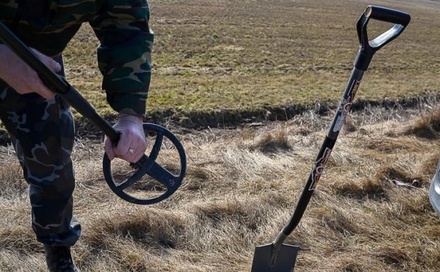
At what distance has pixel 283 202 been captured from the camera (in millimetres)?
3428

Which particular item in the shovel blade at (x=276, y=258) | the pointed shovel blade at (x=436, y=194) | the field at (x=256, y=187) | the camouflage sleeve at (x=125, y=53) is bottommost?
the field at (x=256, y=187)

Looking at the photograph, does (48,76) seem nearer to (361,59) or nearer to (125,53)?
(125,53)

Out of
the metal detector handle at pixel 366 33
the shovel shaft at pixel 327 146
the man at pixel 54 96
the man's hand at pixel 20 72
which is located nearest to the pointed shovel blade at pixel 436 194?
the shovel shaft at pixel 327 146

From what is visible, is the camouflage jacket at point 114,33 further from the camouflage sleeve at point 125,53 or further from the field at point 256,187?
the field at point 256,187

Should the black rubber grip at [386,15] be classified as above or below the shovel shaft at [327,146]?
above

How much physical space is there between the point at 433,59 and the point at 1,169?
452 inches

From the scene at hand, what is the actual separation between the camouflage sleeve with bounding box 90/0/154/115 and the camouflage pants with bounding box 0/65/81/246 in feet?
0.91

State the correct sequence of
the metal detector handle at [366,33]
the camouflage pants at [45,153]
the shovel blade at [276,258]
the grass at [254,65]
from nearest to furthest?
the camouflage pants at [45,153] < the metal detector handle at [366,33] < the shovel blade at [276,258] < the grass at [254,65]

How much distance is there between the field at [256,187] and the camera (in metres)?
2.84

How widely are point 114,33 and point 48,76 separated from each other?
0.44 meters

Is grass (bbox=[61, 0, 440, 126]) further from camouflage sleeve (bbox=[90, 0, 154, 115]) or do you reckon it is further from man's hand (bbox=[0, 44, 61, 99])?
man's hand (bbox=[0, 44, 61, 99])

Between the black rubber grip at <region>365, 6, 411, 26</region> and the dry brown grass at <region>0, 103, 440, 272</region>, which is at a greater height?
the black rubber grip at <region>365, 6, 411, 26</region>

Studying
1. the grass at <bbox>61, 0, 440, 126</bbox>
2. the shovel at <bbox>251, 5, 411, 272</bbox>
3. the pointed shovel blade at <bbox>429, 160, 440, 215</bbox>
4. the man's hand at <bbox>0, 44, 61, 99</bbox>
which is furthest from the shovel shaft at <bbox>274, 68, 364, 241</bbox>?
the grass at <bbox>61, 0, 440, 126</bbox>

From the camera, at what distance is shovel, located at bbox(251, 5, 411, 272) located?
2.36m
